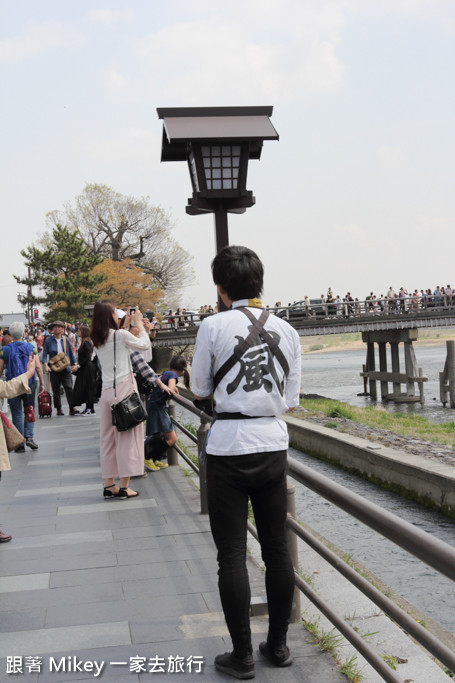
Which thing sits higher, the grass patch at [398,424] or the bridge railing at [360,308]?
the bridge railing at [360,308]

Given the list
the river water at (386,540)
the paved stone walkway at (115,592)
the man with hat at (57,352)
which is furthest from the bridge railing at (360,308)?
the paved stone walkway at (115,592)

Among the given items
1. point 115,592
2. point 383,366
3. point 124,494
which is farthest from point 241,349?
point 383,366

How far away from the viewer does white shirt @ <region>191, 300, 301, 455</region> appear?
2.93 meters

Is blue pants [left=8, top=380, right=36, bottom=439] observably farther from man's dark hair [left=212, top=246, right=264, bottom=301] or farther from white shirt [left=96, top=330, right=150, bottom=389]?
man's dark hair [left=212, top=246, right=264, bottom=301]

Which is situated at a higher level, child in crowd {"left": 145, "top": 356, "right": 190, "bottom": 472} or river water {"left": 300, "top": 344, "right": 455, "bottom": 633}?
child in crowd {"left": 145, "top": 356, "right": 190, "bottom": 472}

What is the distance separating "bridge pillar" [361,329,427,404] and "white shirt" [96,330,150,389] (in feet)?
94.9

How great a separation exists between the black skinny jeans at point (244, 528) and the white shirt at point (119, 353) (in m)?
3.49

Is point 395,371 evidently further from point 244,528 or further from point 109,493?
point 244,528

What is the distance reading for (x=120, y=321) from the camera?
6.74 metres

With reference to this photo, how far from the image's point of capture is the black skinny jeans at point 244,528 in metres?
2.95

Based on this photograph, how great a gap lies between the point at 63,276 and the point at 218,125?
38179mm

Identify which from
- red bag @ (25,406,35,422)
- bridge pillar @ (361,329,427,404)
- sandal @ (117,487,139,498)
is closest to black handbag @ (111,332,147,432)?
sandal @ (117,487,139,498)

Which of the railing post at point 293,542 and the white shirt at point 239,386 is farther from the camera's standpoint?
the railing post at point 293,542

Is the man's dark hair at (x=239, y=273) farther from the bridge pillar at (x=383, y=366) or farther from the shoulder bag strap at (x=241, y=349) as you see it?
the bridge pillar at (x=383, y=366)
